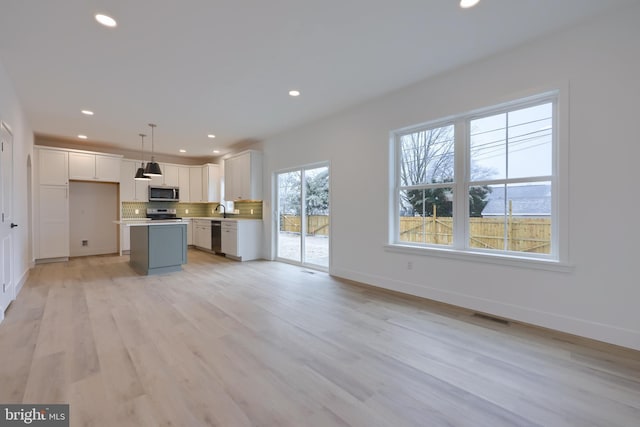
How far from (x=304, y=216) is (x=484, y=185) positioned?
335 cm

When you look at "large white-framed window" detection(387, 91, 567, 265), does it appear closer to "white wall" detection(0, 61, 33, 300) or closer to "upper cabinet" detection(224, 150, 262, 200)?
"upper cabinet" detection(224, 150, 262, 200)

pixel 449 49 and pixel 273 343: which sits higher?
pixel 449 49

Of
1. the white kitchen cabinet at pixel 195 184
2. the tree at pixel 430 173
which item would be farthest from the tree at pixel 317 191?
the white kitchen cabinet at pixel 195 184

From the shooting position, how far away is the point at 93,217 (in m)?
7.16

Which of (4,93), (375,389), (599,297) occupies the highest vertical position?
(4,93)

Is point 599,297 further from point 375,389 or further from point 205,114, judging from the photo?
point 205,114

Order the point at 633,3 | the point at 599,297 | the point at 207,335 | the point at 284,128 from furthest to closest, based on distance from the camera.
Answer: the point at 284,128, the point at 207,335, the point at 599,297, the point at 633,3

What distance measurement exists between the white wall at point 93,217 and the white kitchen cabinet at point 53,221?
29.1 inches

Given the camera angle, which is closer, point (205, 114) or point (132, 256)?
point (205, 114)

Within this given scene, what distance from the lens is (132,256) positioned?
5719 mm

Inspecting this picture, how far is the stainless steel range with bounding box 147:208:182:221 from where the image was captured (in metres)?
7.80

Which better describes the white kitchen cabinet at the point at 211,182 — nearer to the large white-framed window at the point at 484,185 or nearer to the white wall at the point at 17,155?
the white wall at the point at 17,155

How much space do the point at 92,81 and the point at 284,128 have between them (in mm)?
3038

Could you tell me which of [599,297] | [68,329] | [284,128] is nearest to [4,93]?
[68,329]
